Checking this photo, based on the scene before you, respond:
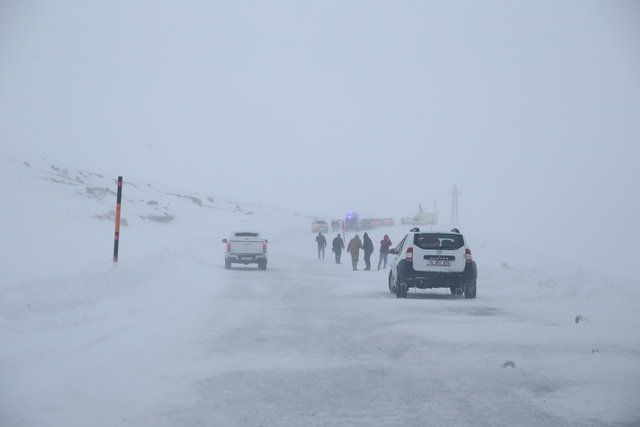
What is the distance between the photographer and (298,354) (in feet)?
31.3

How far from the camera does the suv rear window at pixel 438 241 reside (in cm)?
1786

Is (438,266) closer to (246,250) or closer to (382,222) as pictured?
(246,250)

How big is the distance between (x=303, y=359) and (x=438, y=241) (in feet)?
31.6

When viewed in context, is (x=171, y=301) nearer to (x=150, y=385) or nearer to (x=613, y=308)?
(x=150, y=385)

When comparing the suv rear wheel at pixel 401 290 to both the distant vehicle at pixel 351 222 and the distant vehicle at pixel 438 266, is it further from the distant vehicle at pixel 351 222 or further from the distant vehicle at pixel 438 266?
the distant vehicle at pixel 351 222

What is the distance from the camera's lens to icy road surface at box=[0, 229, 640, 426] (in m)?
6.54

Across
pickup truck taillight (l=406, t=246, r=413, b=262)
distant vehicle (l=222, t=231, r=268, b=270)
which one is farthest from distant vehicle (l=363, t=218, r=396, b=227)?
pickup truck taillight (l=406, t=246, r=413, b=262)

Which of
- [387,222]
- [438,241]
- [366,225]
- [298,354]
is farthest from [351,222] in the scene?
[298,354]

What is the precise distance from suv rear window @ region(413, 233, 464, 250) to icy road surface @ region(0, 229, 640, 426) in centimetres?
138

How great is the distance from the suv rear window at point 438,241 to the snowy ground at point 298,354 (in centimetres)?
135

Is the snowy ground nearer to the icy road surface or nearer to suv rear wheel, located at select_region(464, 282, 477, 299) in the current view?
the icy road surface

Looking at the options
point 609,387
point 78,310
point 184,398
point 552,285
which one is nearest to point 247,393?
point 184,398

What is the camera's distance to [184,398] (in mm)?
7047

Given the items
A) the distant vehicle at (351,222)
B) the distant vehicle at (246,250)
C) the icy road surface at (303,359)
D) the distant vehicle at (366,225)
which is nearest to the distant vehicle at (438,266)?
the icy road surface at (303,359)
